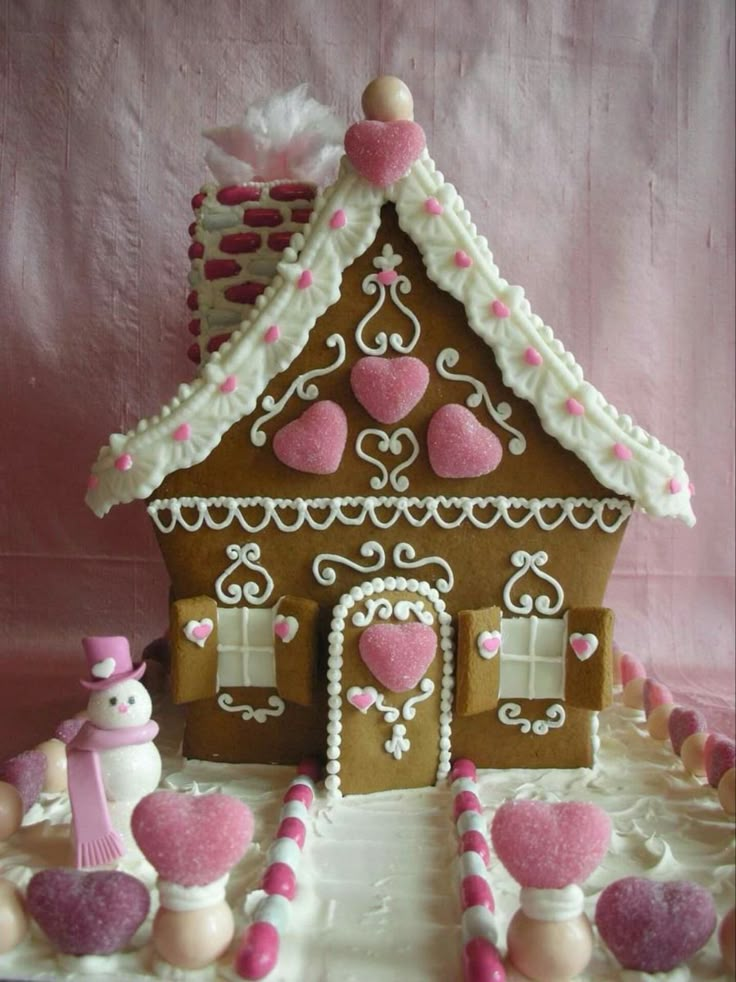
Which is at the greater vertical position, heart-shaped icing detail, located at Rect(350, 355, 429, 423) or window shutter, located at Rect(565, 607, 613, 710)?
heart-shaped icing detail, located at Rect(350, 355, 429, 423)

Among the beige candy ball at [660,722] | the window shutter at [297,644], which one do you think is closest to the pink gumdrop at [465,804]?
the window shutter at [297,644]

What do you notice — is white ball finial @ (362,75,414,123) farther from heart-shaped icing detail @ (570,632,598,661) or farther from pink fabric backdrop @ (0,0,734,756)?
heart-shaped icing detail @ (570,632,598,661)

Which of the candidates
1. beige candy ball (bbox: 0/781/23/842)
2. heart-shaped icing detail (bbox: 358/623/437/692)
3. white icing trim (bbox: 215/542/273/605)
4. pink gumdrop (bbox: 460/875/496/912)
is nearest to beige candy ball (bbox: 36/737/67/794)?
beige candy ball (bbox: 0/781/23/842)

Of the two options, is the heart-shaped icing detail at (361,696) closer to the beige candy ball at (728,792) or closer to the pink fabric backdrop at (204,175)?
the beige candy ball at (728,792)

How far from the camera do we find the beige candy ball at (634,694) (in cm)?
254

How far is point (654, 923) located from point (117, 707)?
968mm

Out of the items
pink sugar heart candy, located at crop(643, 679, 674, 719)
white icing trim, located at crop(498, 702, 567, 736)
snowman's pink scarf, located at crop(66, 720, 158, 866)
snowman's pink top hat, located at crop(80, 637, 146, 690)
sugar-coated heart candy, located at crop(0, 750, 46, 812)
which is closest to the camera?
snowman's pink scarf, located at crop(66, 720, 158, 866)

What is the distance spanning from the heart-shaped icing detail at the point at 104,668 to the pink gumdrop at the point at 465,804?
70 centimetres

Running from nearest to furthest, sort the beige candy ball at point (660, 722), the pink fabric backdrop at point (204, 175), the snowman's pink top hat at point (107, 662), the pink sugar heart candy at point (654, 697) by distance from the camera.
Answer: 1. the snowman's pink top hat at point (107, 662)
2. the beige candy ball at point (660, 722)
3. the pink sugar heart candy at point (654, 697)
4. the pink fabric backdrop at point (204, 175)

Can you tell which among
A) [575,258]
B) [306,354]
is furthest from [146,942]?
[575,258]

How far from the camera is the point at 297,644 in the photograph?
2.05m

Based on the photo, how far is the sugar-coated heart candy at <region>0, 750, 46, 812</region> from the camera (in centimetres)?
192

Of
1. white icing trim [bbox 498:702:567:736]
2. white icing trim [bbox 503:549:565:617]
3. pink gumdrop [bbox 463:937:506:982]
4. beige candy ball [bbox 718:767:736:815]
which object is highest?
white icing trim [bbox 503:549:565:617]

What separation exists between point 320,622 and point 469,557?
1.12ft
